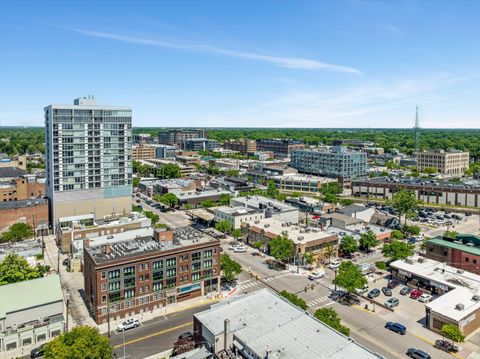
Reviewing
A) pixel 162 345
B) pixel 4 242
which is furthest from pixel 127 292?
pixel 4 242

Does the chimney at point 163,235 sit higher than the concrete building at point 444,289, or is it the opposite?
the chimney at point 163,235

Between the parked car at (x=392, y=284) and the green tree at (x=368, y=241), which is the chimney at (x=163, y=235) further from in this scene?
the green tree at (x=368, y=241)

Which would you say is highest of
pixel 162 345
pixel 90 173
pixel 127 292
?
pixel 90 173

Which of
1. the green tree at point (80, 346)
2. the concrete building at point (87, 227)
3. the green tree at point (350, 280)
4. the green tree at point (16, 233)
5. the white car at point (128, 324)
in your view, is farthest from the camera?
the green tree at point (16, 233)

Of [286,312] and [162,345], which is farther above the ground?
[286,312]

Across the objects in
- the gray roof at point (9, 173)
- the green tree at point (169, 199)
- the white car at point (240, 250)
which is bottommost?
the white car at point (240, 250)

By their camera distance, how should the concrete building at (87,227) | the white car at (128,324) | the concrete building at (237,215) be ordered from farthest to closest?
the concrete building at (237,215), the concrete building at (87,227), the white car at (128,324)

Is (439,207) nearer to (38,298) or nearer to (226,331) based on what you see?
(226,331)

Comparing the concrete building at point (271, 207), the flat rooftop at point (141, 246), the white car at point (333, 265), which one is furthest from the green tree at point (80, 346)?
the concrete building at point (271, 207)
